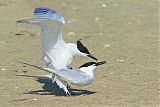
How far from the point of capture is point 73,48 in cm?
780

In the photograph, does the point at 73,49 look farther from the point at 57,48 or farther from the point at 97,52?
the point at 97,52

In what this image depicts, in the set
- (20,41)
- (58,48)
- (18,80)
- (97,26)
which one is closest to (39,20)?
(58,48)

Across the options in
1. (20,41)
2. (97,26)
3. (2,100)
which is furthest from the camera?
(97,26)

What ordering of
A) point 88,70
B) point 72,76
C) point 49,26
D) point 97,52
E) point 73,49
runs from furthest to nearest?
1. point 97,52
2. point 73,49
3. point 49,26
4. point 88,70
5. point 72,76

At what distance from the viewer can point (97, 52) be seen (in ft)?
33.3

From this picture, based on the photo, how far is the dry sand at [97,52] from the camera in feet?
24.0

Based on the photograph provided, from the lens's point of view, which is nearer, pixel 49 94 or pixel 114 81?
pixel 49 94

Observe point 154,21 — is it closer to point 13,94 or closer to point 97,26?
point 97,26

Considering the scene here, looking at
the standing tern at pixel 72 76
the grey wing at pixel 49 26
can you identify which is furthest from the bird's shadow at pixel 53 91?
the grey wing at pixel 49 26

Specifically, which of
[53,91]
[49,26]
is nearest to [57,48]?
[49,26]

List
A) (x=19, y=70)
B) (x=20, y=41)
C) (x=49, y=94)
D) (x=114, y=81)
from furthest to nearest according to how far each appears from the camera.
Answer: (x=20, y=41) → (x=19, y=70) → (x=114, y=81) → (x=49, y=94)

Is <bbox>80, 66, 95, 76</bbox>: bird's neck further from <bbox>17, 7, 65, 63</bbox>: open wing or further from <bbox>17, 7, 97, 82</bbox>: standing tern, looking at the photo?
<bbox>17, 7, 65, 63</bbox>: open wing

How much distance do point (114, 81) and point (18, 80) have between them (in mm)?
1198

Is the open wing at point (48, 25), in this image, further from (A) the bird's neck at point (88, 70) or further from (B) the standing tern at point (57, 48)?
(A) the bird's neck at point (88, 70)
